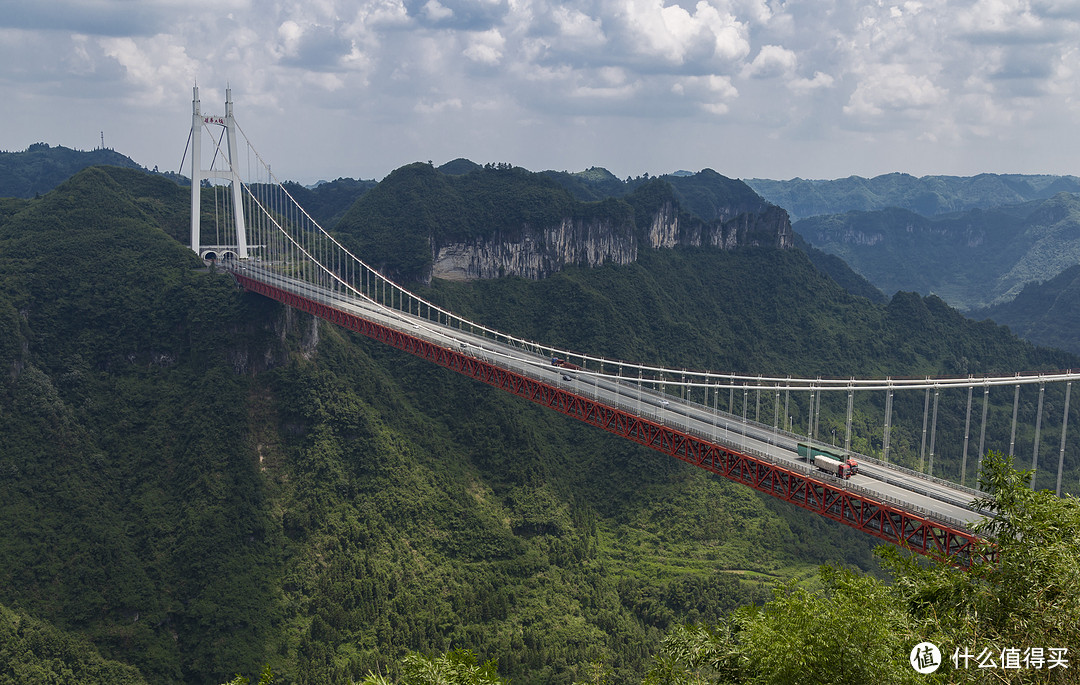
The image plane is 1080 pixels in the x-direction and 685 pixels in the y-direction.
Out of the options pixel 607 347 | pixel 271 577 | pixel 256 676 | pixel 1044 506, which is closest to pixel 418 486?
pixel 271 577

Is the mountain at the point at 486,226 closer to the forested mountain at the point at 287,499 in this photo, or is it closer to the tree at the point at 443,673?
the forested mountain at the point at 287,499

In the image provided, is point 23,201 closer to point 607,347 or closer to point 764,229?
point 607,347

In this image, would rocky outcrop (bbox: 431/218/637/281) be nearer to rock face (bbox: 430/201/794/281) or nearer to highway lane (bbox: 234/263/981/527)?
rock face (bbox: 430/201/794/281)

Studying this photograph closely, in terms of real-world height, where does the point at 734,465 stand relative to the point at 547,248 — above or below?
below

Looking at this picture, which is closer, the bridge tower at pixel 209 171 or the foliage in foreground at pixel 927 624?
the foliage in foreground at pixel 927 624

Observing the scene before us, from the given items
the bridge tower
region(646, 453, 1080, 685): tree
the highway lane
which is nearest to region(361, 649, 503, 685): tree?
region(646, 453, 1080, 685): tree

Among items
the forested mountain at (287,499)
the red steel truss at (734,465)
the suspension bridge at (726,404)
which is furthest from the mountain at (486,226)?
the red steel truss at (734,465)

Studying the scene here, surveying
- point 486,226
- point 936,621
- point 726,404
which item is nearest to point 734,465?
point 936,621

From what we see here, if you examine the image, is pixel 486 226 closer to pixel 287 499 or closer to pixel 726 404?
pixel 726 404
